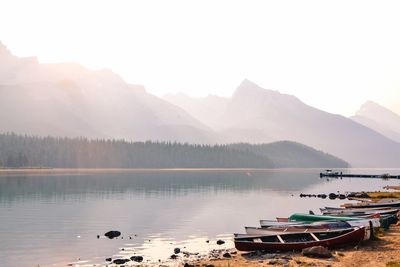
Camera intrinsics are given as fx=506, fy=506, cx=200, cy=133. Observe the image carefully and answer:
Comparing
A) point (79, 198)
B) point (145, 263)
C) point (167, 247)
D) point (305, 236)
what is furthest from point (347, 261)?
point (79, 198)

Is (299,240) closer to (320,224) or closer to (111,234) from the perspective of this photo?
(320,224)

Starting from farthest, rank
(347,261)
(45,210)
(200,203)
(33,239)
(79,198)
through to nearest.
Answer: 1. (79,198)
2. (200,203)
3. (45,210)
4. (33,239)
5. (347,261)

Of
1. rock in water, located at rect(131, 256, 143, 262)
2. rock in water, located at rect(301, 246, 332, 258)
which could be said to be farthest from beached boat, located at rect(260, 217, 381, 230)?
rock in water, located at rect(131, 256, 143, 262)

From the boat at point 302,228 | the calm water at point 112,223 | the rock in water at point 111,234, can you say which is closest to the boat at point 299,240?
the boat at point 302,228

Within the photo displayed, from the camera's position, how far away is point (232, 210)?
8812cm

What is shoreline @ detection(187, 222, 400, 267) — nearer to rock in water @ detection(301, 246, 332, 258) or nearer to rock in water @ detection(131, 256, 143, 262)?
rock in water @ detection(301, 246, 332, 258)

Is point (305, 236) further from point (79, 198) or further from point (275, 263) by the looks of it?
point (79, 198)

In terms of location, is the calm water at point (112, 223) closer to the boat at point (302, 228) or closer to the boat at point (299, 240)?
the boat at point (302, 228)

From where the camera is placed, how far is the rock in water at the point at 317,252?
38.9 m

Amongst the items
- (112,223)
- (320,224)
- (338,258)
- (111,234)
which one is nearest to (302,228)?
(320,224)

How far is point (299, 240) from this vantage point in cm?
4353

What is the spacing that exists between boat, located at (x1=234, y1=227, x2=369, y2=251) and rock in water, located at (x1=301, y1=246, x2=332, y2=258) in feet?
6.05

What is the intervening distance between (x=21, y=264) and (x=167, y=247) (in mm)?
14347

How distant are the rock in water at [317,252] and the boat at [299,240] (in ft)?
6.05
